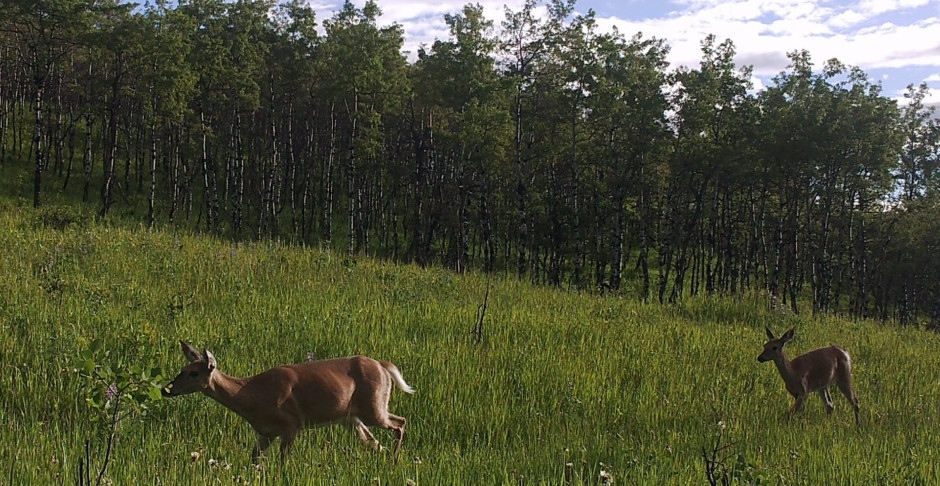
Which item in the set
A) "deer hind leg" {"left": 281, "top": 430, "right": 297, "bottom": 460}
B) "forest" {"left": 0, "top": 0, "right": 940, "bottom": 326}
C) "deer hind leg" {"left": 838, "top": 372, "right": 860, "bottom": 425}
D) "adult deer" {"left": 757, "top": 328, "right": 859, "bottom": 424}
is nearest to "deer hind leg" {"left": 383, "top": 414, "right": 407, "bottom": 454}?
"deer hind leg" {"left": 281, "top": 430, "right": 297, "bottom": 460}

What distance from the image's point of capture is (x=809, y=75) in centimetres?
3456

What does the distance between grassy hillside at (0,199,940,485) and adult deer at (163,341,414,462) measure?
0.24 m

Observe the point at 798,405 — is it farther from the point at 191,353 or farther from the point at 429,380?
the point at 191,353

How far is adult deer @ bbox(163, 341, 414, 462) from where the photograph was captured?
172 inches

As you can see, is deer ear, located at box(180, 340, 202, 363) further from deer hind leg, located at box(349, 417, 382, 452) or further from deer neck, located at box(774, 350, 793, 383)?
deer neck, located at box(774, 350, 793, 383)

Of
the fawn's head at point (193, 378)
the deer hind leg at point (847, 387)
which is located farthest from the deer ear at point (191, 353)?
the deer hind leg at point (847, 387)

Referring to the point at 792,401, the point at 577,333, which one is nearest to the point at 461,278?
the point at 577,333

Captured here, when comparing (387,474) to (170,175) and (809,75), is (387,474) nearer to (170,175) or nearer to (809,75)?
(809,75)

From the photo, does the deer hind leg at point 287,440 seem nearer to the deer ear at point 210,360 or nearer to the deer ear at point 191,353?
the deer ear at point 210,360

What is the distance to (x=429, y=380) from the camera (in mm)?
6480

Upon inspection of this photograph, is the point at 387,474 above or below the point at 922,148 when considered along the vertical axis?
below

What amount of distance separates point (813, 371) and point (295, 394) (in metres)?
6.25

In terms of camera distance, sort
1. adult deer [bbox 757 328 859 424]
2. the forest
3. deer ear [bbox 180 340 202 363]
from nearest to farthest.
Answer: deer ear [bbox 180 340 202 363], adult deer [bbox 757 328 859 424], the forest

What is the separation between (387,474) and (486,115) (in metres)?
27.8
